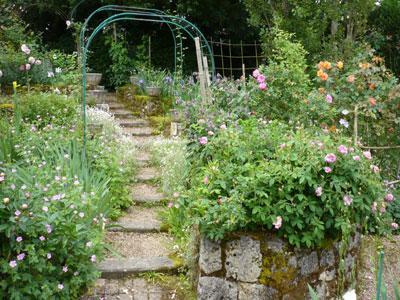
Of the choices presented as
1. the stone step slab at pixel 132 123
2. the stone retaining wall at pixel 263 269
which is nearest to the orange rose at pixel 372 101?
the stone retaining wall at pixel 263 269

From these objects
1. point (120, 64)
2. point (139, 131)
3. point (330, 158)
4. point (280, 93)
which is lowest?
point (139, 131)

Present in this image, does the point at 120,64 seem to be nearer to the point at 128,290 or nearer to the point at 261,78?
the point at 261,78


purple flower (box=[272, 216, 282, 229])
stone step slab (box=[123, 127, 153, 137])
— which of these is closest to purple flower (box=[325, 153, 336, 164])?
purple flower (box=[272, 216, 282, 229])

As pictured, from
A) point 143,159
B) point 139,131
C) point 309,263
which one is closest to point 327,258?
point 309,263

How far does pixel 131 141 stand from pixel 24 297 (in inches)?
124

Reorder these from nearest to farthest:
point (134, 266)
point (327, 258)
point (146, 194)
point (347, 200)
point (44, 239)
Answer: point (347, 200) → point (44, 239) → point (327, 258) → point (134, 266) → point (146, 194)

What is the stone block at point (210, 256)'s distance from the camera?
11.7 ft

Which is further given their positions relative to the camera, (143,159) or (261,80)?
(143,159)

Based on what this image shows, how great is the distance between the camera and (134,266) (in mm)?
4055

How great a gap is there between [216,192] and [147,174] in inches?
89.6

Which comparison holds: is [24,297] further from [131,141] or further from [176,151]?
[131,141]

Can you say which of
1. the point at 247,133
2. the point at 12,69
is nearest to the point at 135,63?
the point at 12,69

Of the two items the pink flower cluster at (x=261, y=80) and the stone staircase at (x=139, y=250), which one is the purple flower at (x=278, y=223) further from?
the pink flower cluster at (x=261, y=80)

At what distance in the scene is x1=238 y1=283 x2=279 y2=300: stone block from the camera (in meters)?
3.50
